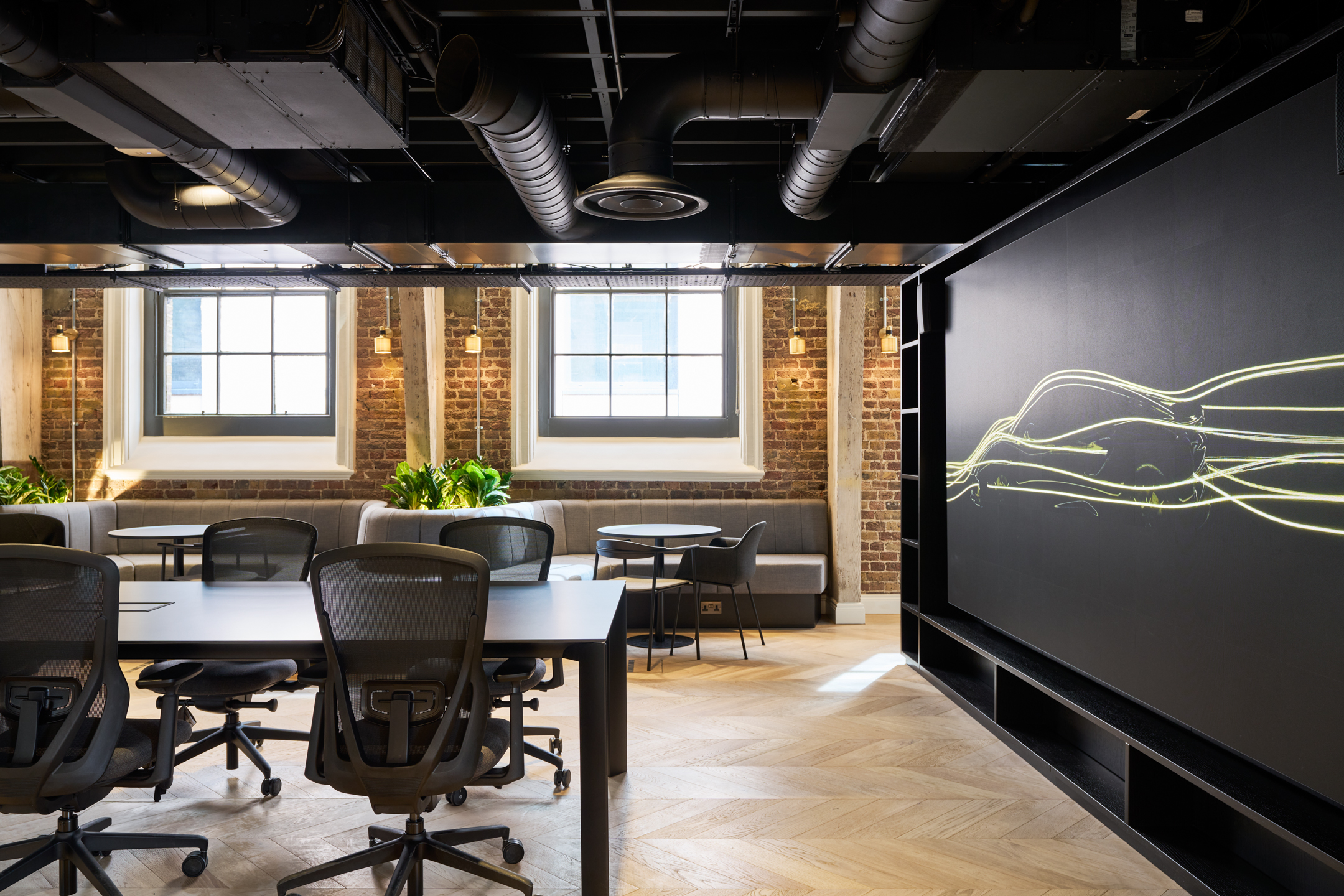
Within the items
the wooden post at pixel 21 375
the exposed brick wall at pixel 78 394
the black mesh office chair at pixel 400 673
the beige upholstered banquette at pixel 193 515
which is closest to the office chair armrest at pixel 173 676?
the black mesh office chair at pixel 400 673

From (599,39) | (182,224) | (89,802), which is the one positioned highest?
(599,39)

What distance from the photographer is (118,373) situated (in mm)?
8203

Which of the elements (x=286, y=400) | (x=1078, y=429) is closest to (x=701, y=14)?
(x=1078, y=429)

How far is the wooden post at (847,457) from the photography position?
7293 mm

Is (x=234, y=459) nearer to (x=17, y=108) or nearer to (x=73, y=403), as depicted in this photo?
(x=73, y=403)

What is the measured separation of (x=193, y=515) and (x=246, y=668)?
16.8ft

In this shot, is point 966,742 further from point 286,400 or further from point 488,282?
point 286,400

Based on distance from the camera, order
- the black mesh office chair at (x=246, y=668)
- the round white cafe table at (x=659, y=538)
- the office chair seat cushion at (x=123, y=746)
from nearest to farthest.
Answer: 1. the office chair seat cushion at (x=123, y=746)
2. the black mesh office chair at (x=246, y=668)
3. the round white cafe table at (x=659, y=538)

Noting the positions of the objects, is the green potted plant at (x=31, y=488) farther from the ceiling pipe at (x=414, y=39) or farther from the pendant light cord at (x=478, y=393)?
the ceiling pipe at (x=414, y=39)

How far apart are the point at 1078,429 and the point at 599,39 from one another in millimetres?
2568

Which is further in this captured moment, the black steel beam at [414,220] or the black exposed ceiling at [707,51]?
the black steel beam at [414,220]

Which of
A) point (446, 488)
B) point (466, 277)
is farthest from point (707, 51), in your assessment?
point (446, 488)

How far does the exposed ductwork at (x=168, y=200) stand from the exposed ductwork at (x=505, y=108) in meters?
1.82

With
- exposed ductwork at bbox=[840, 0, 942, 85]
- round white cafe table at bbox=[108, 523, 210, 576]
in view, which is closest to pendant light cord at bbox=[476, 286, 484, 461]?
round white cafe table at bbox=[108, 523, 210, 576]
